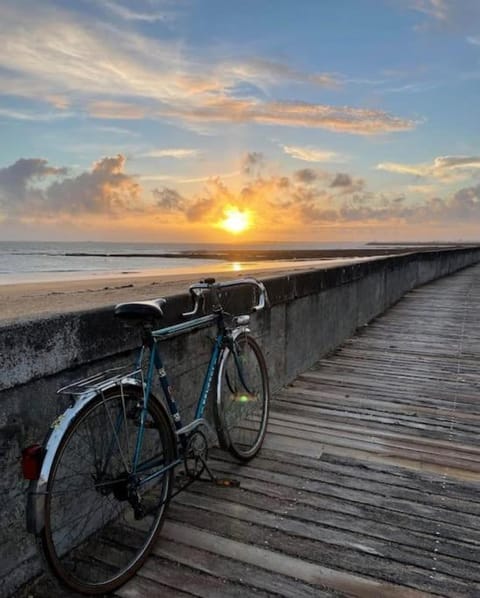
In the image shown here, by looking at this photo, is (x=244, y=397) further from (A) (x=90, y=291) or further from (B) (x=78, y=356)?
(A) (x=90, y=291)

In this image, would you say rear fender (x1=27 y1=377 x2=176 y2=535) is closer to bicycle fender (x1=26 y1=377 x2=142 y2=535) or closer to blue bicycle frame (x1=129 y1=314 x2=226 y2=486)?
bicycle fender (x1=26 y1=377 x2=142 y2=535)

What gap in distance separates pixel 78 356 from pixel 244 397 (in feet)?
A: 6.13

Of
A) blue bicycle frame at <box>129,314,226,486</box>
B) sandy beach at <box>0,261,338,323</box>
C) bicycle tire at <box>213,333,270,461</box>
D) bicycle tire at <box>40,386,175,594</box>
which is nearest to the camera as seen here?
bicycle tire at <box>40,386,175,594</box>

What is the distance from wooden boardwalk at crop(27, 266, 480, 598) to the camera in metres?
2.37

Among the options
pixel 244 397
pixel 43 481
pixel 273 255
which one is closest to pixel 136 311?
pixel 43 481

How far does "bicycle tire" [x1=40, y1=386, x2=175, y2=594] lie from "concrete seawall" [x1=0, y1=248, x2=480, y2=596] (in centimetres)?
18

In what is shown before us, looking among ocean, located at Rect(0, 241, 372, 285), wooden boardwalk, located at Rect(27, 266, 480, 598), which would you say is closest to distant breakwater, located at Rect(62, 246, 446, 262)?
ocean, located at Rect(0, 241, 372, 285)

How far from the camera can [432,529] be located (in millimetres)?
2785

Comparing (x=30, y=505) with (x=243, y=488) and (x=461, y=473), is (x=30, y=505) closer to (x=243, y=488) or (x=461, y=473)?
(x=243, y=488)

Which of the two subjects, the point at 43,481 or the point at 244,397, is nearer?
the point at 43,481

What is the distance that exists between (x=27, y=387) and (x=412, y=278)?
15755 mm

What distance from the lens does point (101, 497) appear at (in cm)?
268

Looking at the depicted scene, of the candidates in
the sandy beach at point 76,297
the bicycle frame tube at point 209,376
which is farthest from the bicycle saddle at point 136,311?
the bicycle frame tube at point 209,376

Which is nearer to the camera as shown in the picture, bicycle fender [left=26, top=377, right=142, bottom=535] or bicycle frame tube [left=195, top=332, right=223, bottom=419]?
bicycle fender [left=26, top=377, right=142, bottom=535]
